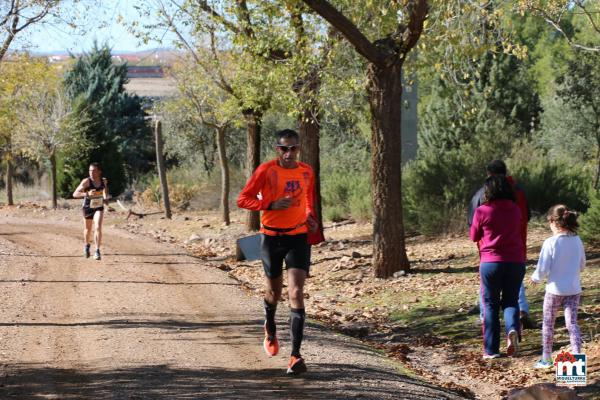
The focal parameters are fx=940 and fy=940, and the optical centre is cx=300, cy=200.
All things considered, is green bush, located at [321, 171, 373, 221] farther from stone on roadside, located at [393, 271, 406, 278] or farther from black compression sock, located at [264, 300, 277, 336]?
black compression sock, located at [264, 300, 277, 336]

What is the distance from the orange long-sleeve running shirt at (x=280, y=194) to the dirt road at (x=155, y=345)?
1.43 metres

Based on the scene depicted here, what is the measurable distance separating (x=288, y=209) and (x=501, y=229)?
2.27 meters

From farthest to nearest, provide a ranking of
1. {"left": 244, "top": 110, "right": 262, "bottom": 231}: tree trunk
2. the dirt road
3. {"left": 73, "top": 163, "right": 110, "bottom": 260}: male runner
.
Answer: {"left": 244, "top": 110, "right": 262, "bottom": 231}: tree trunk
{"left": 73, "top": 163, "right": 110, "bottom": 260}: male runner
the dirt road

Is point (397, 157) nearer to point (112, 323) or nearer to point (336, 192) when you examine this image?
point (112, 323)

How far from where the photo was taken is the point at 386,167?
1602 cm

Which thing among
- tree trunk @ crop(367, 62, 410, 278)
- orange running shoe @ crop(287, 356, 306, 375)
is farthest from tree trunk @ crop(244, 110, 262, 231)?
orange running shoe @ crop(287, 356, 306, 375)

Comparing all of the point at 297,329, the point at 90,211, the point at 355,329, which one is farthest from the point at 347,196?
the point at 297,329

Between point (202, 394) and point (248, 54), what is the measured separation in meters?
12.6

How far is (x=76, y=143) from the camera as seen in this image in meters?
39.2

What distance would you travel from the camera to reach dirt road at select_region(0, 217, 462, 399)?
829cm

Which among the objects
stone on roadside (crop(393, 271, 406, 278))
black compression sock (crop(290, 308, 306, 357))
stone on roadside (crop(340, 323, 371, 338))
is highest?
black compression sock (crop(290, 308, 306, 357))

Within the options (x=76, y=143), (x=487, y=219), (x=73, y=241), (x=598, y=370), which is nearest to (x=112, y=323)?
(x=487, y=219)

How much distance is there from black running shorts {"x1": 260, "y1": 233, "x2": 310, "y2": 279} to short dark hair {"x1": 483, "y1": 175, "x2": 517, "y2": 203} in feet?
6.58

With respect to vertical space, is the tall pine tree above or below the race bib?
above
